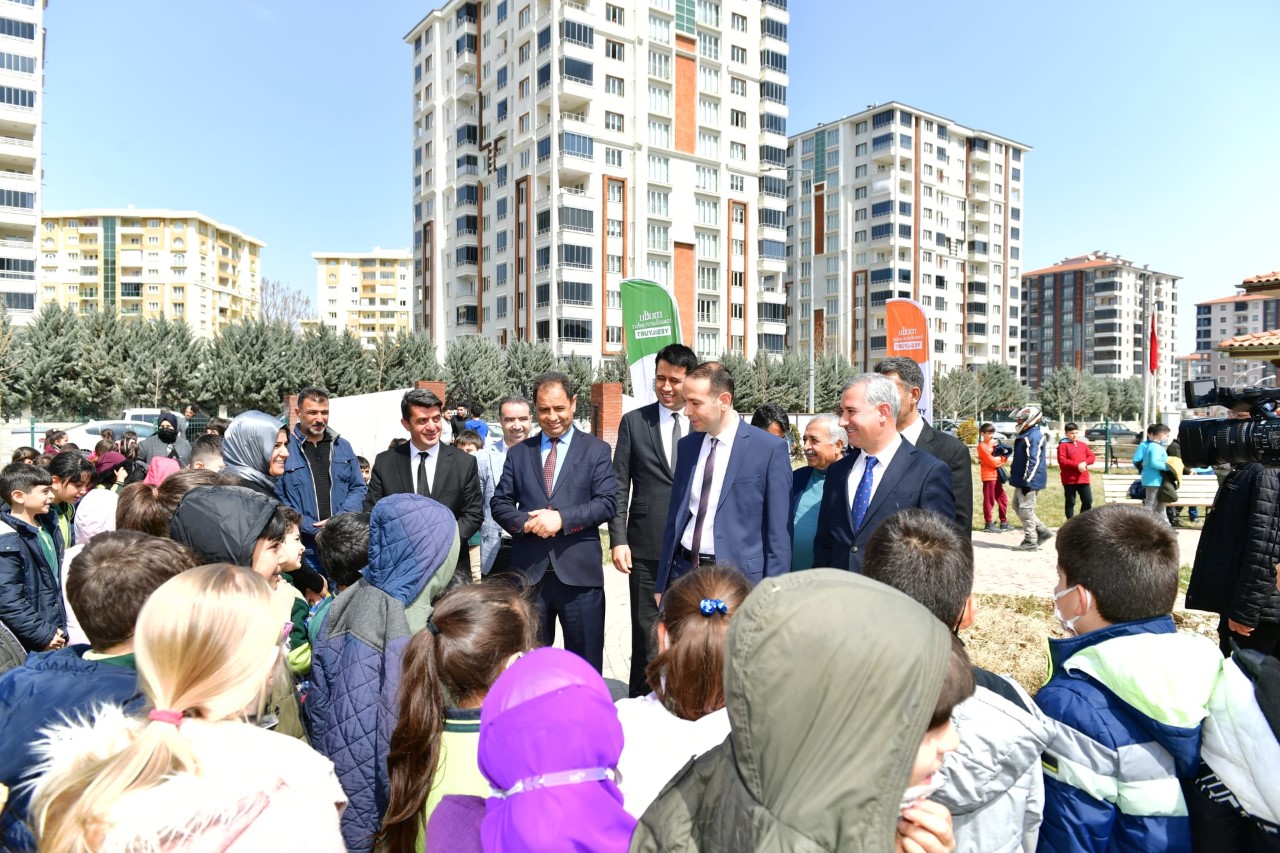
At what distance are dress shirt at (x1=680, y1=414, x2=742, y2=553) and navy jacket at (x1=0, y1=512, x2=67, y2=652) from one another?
136 inches

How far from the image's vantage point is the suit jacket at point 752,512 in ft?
14.1

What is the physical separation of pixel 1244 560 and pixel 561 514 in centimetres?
360

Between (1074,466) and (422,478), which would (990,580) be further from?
(422,478)

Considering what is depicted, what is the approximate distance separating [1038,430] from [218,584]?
38.5ft

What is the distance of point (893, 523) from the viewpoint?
2639 millimetres

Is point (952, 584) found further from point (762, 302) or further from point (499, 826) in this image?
point (762, 302)

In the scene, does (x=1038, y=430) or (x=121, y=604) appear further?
(x=1038, y=430)

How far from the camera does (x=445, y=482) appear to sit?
17.5 feet

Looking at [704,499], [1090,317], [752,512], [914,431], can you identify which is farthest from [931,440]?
[1090,317]

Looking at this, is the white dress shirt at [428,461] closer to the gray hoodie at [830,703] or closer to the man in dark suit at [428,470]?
the man in dark suit at [428,470]

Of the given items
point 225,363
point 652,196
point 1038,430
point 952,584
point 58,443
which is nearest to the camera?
point 952,584

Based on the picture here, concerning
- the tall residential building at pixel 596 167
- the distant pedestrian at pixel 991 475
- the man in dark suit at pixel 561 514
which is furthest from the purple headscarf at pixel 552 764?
the tall residential building at pixel 596 167

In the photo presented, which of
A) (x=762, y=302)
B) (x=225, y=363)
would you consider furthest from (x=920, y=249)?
(x=225, y=363)

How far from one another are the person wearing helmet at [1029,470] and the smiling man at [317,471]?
917cm
